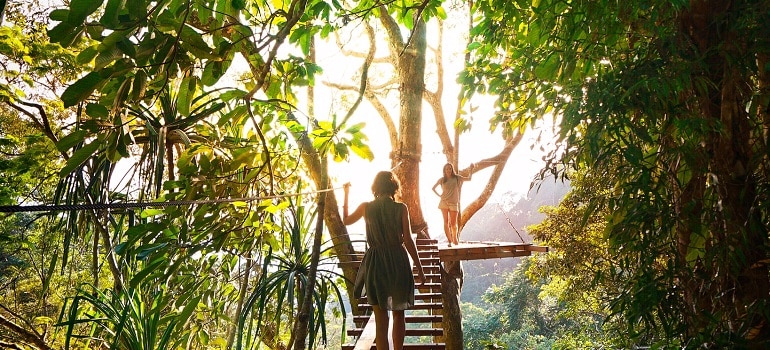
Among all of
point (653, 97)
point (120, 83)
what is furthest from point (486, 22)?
point (120, 83)

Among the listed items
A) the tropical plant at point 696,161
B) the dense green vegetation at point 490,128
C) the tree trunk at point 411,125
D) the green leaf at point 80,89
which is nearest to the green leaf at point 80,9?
the dense green vegetation at point 490,128

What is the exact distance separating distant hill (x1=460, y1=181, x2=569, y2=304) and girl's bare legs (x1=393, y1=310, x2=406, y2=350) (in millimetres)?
28566

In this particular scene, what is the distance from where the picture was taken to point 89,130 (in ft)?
3.42

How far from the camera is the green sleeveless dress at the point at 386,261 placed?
213 centimetres

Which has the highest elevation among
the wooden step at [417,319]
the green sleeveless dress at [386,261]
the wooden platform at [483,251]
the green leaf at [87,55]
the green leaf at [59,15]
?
the wooden platform at [483,251]

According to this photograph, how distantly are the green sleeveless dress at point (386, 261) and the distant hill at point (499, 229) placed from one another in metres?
28.5

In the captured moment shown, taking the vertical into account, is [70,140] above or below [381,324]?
above

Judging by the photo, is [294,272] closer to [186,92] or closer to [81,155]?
[186,92]

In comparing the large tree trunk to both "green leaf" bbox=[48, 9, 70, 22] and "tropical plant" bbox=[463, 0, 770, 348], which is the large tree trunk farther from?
"green leaf" bbox=[48, 9, 70, 22]

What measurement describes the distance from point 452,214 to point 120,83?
4159mm

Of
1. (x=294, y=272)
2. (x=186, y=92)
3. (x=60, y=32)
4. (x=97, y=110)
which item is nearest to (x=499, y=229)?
(x=294, y=272)

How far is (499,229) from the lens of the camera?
1298 inches

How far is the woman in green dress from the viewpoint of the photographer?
83.6 inches

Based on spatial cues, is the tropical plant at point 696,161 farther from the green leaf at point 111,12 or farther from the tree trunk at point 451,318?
the tree trunk at point 451,318
